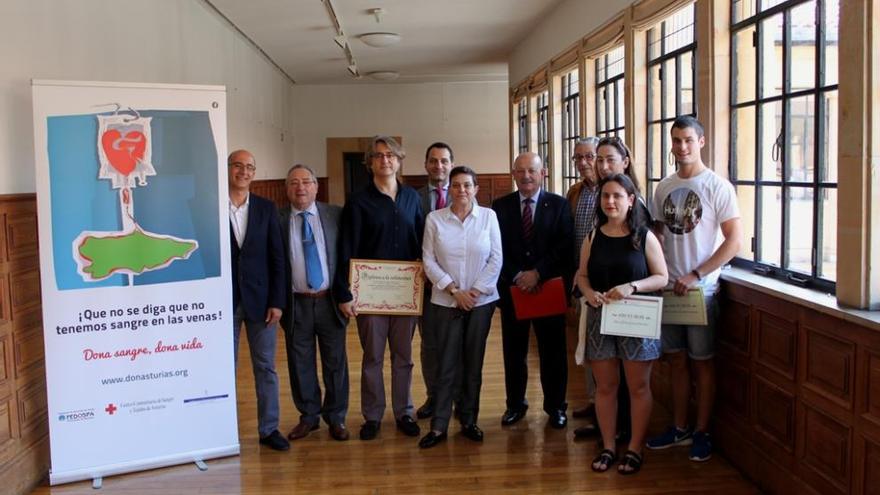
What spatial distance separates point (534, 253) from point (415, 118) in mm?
11175

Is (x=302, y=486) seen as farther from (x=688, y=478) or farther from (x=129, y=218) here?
(x=688, y=478)

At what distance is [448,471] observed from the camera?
11.8 feet

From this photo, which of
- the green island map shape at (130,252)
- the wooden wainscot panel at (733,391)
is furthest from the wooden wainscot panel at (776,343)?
the green island map shape at (130,252)

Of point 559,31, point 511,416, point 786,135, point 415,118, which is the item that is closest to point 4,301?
point 511,416

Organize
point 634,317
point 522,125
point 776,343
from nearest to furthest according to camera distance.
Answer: point 776,343 < point 634,317 < point 522,125

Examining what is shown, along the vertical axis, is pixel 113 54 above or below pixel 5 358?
above

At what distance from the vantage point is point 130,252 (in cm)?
351

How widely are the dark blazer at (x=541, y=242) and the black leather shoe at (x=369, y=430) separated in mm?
1028

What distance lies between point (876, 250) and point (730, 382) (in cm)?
118

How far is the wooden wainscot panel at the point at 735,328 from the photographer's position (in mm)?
3465

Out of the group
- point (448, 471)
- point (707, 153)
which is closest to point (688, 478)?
point (448, 471)

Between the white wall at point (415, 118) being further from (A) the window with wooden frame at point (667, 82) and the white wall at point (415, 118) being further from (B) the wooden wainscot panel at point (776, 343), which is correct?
Answer: (B) the wooden wainscot panel at point (776, 343)

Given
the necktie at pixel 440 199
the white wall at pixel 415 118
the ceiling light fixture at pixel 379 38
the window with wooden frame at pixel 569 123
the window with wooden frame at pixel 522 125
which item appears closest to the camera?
the necktie at pixel 440 199

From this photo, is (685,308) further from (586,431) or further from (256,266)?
(256,266)
